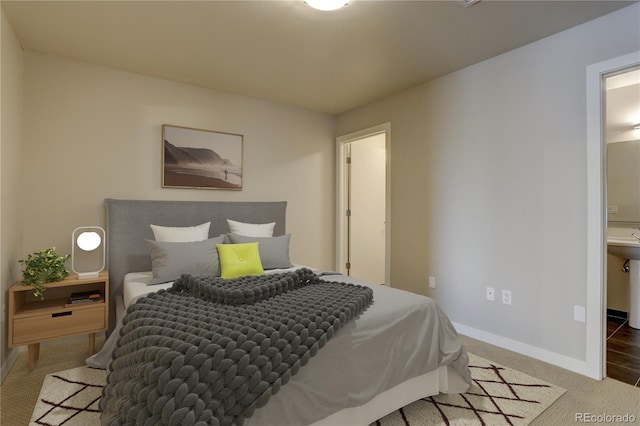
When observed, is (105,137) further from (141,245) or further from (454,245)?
(454,245)

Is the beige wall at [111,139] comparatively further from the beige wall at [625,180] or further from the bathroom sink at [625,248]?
the beige wall at [625,180]

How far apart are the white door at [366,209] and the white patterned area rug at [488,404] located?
2.52 meters

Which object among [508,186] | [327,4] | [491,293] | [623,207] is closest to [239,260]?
[327,4]

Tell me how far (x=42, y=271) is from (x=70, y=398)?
948mm

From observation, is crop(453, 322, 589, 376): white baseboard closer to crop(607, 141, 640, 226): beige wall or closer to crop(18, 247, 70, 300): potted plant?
crop(607, 141, 640, 226): beige wall

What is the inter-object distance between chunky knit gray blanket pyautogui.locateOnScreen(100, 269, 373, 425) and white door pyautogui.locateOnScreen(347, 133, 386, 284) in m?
2.76

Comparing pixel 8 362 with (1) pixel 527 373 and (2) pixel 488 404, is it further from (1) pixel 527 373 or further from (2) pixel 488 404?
(1) pixel 527 373

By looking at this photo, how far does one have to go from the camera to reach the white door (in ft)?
15.2

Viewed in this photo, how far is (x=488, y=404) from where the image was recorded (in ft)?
6.40

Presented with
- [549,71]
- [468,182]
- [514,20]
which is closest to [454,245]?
[468,182]

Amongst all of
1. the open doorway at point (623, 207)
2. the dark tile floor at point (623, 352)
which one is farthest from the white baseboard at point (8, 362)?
the open doorway at point (623, 207)

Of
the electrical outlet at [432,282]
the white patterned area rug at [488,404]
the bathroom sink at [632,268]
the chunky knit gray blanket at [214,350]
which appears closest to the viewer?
the chunky knit gray blanket at [214,350]

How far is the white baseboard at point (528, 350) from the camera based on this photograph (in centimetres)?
238

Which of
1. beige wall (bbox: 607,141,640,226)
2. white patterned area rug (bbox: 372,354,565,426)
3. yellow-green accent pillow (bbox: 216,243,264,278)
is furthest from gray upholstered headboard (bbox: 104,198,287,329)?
beige wall (bbox: 607,141,640,226)
